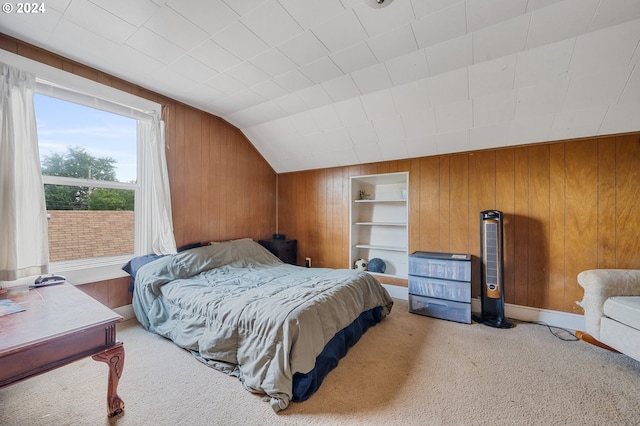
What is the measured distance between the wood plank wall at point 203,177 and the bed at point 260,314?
1.52 ft

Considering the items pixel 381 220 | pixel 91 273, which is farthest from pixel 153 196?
pixel 381 220

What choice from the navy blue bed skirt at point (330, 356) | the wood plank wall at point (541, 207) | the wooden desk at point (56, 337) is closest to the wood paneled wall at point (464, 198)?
the wood plank wall at point (541, 207)

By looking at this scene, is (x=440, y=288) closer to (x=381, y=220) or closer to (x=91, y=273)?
(x=381, y=220)

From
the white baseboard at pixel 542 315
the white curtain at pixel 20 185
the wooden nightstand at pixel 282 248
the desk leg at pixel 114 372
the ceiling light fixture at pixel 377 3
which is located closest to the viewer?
the desk leg at pixel 114 372

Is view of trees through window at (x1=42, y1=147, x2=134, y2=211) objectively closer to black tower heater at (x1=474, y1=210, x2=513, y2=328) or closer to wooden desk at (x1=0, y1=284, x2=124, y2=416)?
wooden desk at (x1=0, y1=284, x2=124, y2=416)

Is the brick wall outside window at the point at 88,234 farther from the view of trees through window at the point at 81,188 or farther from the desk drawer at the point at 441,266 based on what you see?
the desk drawer at the point at 441,266

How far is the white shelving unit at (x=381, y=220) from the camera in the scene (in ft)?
12.3

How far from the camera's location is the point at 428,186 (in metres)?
3.33

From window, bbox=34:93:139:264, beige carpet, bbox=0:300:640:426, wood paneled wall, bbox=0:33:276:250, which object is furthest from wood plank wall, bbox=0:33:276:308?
beige carpet, bbox=0:300:640:426

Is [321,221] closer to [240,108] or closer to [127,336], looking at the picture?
[240,108]

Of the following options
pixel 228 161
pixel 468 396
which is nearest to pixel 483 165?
pixel 468 396

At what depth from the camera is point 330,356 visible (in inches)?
74.6

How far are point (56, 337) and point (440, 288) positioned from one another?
3174 millimetres

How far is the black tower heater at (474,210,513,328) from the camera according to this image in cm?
267
